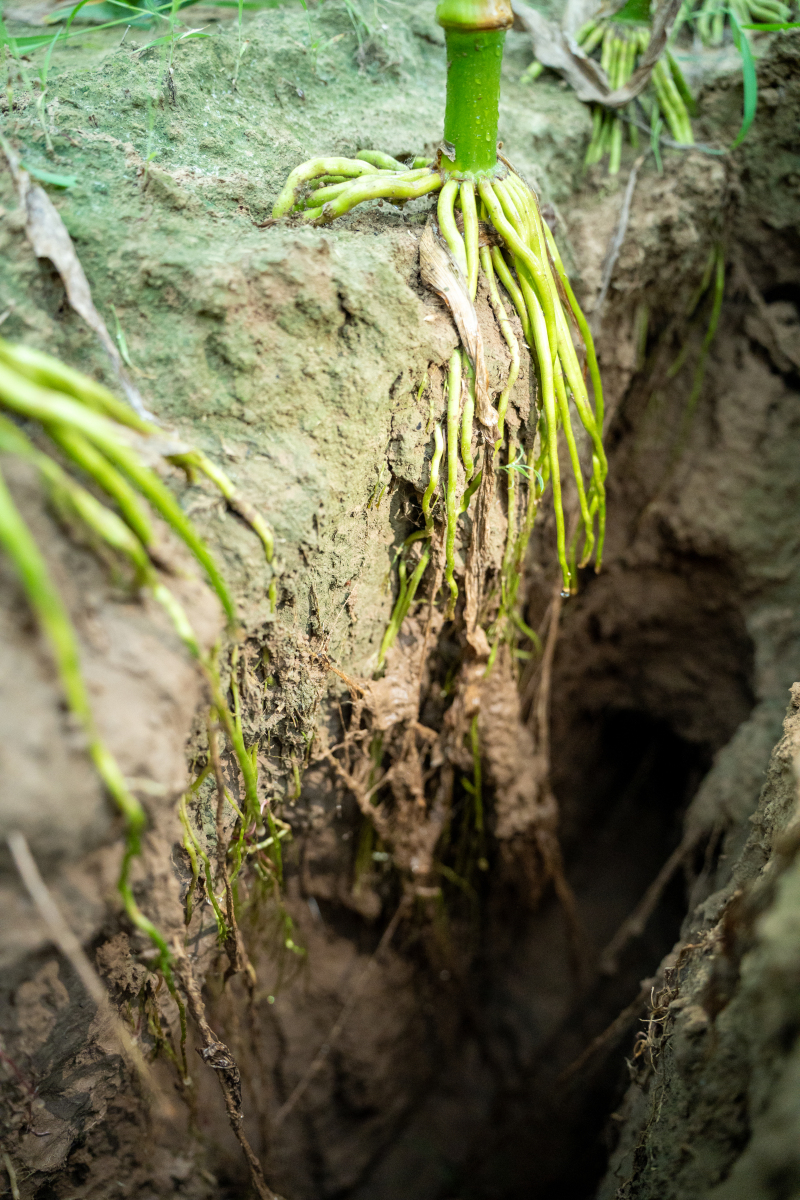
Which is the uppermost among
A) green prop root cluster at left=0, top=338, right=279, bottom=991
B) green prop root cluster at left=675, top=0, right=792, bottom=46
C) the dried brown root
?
green prop root cluster at left=675, top=0, right=792, bottom=46

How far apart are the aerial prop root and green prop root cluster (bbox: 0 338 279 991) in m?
0.46

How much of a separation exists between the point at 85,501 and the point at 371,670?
0.68 meters

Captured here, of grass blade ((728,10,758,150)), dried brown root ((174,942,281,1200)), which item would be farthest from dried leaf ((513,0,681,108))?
dried brown root ((174,942,281,1200))

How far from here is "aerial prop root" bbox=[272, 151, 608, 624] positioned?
43.5 inches

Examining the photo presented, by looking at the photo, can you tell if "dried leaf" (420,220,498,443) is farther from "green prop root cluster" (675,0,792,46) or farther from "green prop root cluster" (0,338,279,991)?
A: "green prop root cluster" (675,0,792,46)

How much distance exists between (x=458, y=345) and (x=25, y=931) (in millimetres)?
913

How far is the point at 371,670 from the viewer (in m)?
1.27

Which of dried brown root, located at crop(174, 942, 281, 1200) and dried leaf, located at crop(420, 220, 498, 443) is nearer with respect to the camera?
dried brown root, located at crop(174, 942, 281, 1200)

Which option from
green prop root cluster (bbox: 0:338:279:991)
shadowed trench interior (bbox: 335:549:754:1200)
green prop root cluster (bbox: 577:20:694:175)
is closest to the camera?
green prop root cluster (bbox: 0:338:279:991)

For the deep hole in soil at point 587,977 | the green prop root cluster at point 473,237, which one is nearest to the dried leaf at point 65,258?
the green prop root cluster at point 473,237

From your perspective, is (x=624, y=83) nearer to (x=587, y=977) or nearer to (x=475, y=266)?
(x=475, y=266)

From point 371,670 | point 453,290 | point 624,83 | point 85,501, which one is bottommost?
point 371,670

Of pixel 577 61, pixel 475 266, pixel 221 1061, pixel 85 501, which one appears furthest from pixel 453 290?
pixel 221 1061

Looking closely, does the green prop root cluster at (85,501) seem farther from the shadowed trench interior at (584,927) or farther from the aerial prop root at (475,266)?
the shadowed trench interior at (584,927)
